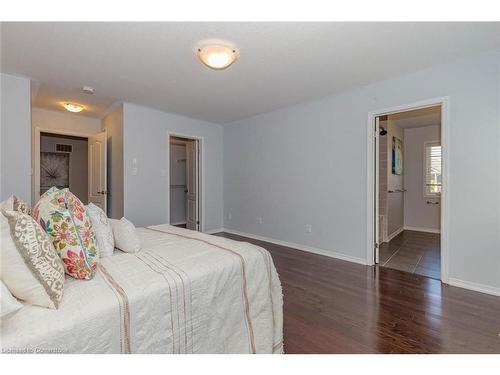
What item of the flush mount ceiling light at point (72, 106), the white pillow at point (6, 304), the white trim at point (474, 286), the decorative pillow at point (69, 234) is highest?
the flush mount ceiling light at point (72, 106)

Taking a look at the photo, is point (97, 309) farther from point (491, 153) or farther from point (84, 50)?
point (491, 153)

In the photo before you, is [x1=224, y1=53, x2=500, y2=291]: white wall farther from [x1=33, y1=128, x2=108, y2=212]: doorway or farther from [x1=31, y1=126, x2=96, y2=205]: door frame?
[x1=33, y1=128, x2=108, y2=212]: doorway

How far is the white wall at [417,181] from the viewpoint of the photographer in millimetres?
5457

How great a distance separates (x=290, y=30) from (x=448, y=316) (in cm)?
266

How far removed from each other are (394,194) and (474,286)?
284 centimetres

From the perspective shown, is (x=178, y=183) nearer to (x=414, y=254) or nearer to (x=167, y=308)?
(x=414, y=254)

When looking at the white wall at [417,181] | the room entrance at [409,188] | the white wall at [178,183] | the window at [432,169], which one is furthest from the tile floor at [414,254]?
the white wall at [178,183]

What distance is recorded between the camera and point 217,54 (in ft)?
7.22

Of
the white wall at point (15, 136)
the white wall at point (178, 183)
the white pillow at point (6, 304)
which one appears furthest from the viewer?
the white wall at point (178, 183)

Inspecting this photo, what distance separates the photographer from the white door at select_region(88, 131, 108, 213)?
4176 millimetres

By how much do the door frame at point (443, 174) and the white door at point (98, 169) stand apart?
163 inches

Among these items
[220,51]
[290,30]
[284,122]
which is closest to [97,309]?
[220,51]

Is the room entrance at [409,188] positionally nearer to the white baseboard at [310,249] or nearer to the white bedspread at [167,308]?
the white baseboard at [310,249]

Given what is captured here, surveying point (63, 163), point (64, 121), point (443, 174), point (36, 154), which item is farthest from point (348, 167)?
point (63, 163)
